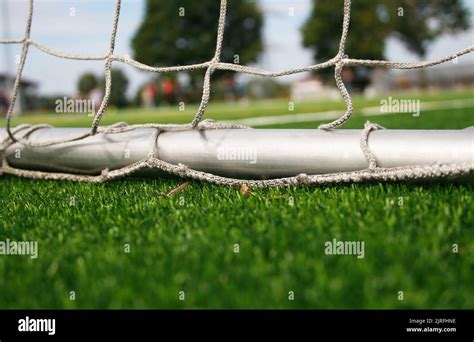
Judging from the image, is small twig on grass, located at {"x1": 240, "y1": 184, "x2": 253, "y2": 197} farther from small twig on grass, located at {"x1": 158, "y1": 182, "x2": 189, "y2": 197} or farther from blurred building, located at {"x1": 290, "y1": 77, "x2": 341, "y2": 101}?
blurred building, located at {"x1": 290, "y1": 77, "x2": 341, "y2": 101}

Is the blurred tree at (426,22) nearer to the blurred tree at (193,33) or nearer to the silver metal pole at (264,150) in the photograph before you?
the blurred tree at (193,33)

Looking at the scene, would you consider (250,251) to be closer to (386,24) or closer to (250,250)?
(250,250)

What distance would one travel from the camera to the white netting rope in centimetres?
240

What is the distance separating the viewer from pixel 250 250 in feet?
5.54

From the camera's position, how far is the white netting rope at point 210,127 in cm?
240

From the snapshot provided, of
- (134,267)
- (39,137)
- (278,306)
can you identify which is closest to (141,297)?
(134,267)

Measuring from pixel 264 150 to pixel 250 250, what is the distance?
41.4 inches

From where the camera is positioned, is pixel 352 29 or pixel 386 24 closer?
pixel 352 29

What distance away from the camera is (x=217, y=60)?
9.70 feet

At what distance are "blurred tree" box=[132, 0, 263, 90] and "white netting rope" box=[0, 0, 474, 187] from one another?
4433 cm

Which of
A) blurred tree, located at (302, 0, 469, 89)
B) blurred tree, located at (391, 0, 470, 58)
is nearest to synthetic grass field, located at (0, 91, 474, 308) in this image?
blurred tree, located at (302, 0, 469, 89)

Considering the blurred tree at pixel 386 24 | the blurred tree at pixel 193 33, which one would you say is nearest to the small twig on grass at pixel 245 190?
the blurred tree at pixel 193 33

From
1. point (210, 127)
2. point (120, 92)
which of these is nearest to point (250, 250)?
point (210, 127)

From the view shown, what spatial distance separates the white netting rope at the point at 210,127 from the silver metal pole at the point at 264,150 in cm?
4
